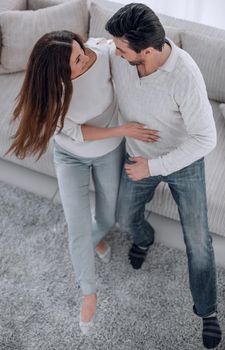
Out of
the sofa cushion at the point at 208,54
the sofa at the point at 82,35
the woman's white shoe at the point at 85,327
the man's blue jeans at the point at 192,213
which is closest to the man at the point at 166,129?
the man's blue jeans at the point at 192,213

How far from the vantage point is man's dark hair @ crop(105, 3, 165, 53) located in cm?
126

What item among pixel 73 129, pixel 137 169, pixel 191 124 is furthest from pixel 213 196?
pixel 73 129

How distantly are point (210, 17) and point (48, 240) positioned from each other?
4.49ft

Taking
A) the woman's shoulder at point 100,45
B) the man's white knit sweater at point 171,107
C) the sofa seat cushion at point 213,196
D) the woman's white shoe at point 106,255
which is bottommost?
→ the woman's white shoe at point 106,255

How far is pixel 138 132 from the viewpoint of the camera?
1521 millimetres

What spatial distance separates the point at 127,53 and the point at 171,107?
0.21 metres

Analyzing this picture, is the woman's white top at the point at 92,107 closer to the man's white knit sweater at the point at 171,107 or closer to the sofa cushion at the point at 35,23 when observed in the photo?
the man's white knit sweater at the point at 171,107

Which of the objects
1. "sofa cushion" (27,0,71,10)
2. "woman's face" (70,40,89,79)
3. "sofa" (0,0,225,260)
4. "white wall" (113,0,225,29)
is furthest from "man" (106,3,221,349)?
"white wall" (113,0,225,29)

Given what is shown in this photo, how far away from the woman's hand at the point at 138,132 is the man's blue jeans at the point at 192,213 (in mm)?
171

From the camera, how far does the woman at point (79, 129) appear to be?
135 centimetres

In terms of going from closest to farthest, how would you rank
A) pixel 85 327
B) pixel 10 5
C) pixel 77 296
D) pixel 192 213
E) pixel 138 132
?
pixel 138 132 → pixel 192 213 → pixel 85 327 → pixel 77 296 → pixel 10 5

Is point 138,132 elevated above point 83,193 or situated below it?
above

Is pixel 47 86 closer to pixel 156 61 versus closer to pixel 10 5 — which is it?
pixel 156 61

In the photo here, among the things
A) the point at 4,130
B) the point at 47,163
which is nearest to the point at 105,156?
the point at 47,163
